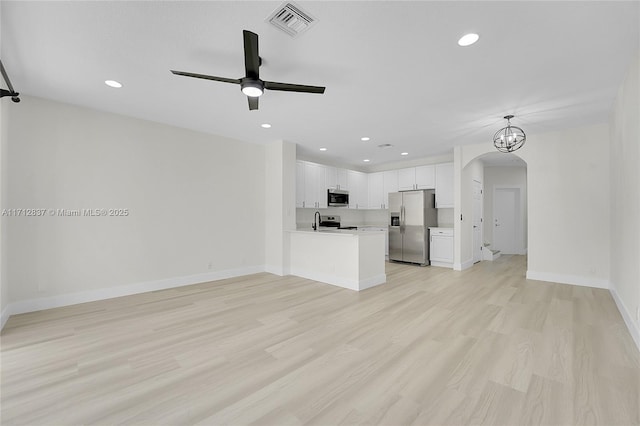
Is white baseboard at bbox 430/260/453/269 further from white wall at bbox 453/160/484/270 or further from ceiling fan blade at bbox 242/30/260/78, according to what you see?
ceiling fan blade at bbox 242/30/260/78

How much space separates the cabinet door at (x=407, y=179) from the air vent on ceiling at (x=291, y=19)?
556 centimetres

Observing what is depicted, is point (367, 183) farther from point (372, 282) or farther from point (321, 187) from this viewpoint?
point (372, 282)

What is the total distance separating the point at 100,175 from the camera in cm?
388

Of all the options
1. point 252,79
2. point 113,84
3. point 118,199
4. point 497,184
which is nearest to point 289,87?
point 252,79

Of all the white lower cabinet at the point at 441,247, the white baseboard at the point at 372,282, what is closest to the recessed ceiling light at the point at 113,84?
the white baseboard at the point at 372,282

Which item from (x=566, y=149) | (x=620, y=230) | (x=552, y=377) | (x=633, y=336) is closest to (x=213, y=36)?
(x=552, y=377)

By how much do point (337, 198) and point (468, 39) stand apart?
200 inches

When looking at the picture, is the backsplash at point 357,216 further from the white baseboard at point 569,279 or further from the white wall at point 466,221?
the white baseboard at point 569,279

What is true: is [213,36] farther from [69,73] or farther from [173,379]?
[173,379]

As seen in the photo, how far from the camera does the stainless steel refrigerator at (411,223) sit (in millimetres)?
6527

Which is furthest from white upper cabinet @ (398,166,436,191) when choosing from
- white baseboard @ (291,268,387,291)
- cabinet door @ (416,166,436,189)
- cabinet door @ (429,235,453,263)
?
white baseboard @ (291,268,387,291)

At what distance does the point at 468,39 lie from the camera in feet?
7.41

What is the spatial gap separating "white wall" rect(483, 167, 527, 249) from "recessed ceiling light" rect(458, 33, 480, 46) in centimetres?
701

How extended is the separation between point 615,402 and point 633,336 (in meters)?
1.45
